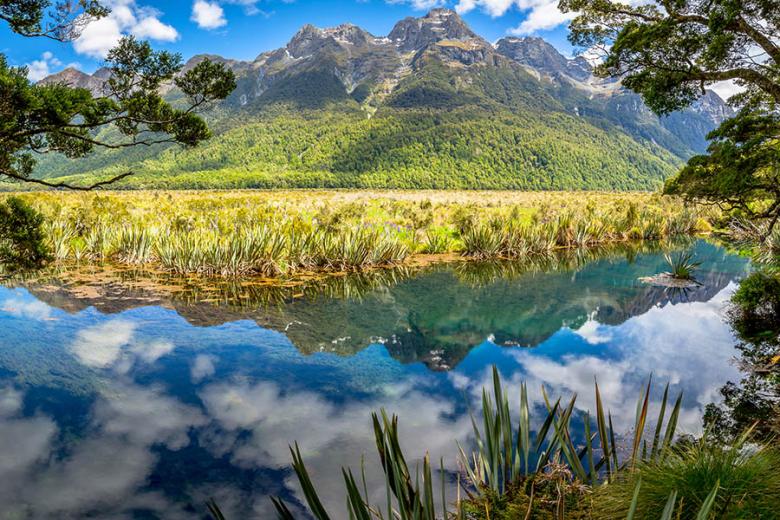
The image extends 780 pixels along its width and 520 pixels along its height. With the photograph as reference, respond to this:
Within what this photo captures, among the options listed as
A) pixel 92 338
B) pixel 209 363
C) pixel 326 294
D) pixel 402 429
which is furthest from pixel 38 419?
pixel 326 294

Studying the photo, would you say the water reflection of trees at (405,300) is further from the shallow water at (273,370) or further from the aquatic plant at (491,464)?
Result: the aquatic plant at (491,464)

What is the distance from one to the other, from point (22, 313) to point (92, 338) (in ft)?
8.46

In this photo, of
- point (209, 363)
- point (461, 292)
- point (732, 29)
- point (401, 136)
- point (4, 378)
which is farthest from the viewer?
point (401, 136)

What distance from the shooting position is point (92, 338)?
7855 millimetres

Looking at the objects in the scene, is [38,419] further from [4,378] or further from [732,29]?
[732,29]

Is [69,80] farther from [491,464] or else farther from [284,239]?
[284,239]

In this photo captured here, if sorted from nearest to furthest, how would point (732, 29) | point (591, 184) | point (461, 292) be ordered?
point (732, 29)
point (461, 292)
point (591, 184)

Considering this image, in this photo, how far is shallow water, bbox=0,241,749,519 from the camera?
166 inches

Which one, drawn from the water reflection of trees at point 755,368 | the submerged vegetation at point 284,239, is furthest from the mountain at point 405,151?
the water reflection of trees at point 755,368

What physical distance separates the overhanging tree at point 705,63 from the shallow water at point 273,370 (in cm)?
290

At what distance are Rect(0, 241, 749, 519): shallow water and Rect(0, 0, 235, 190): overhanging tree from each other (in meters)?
2.62

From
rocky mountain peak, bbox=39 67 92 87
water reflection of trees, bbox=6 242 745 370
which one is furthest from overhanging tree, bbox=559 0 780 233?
rocky mountain peak, bbox=39 67 92 87

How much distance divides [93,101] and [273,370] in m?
4.18

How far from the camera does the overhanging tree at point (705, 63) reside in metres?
7.64
